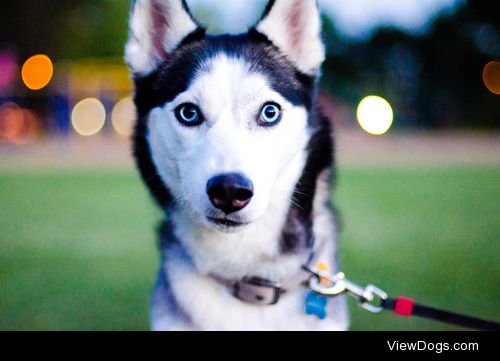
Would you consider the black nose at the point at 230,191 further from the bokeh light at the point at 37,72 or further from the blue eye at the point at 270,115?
the bokeh light at the point at 37,72

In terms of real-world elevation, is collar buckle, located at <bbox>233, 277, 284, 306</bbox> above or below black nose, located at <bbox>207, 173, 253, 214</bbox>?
below

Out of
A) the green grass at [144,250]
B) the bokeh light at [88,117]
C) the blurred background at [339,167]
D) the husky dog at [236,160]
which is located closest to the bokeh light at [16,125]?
the blurred background at [339,167]

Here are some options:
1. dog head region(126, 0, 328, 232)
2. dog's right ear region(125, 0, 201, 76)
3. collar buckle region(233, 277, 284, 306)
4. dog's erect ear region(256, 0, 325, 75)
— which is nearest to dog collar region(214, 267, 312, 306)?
collar buckle region(233, 277, 284, 306)

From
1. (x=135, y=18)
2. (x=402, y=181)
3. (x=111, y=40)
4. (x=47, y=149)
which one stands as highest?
(x=111, y=40)

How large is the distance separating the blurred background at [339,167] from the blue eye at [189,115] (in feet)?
1.72

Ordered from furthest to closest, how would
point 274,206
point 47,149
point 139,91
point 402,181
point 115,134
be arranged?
point 115,134, point 47,149, point 402,181, point 139,91, point 274,206

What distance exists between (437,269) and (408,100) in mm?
15064

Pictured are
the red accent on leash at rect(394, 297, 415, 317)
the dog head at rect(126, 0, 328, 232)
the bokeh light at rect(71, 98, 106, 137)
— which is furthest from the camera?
the bokeh light at rect(71, 98, 106, 137)

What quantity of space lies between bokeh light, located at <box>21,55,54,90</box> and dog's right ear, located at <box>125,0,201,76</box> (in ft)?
53.8

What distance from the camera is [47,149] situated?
57.3 ft

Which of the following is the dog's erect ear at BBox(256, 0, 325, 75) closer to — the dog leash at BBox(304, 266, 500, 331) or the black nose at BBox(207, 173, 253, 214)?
the black nose at BBox(207, 173, 253, 214)

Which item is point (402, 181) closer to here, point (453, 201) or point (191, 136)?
point (453, 201)

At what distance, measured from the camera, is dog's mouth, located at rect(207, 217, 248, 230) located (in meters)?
1.96
